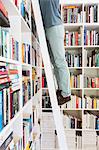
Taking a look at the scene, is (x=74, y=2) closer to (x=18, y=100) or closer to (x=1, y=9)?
(x=18, y=100)

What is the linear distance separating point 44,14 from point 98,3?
6.33 ft

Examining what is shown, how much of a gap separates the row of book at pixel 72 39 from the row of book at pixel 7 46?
2258 mm

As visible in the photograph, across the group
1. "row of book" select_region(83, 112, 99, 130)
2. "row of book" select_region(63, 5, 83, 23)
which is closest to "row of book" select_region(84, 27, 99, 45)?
"row of book" select_region(63, 5, 83, 23)

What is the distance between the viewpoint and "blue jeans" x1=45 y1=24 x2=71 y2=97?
1962 mm

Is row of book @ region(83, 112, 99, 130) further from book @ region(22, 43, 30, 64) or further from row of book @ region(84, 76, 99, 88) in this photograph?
book @ region(22, 43, 30, 64)

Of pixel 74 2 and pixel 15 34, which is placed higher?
pixel 74 2

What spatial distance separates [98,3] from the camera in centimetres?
365

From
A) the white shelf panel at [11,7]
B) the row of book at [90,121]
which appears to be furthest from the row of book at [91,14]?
A: the white shelf panel at [11,7]

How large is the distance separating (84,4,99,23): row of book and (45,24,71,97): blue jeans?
1.79m

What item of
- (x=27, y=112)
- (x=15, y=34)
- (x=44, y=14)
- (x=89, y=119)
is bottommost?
(x=89, y=119)

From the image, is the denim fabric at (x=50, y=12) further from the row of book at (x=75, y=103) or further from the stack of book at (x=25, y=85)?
the row of book at (x=75, y=103)

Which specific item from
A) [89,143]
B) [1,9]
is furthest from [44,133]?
[1,9]

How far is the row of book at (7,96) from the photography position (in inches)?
42.6

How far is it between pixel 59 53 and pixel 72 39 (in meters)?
1.81
